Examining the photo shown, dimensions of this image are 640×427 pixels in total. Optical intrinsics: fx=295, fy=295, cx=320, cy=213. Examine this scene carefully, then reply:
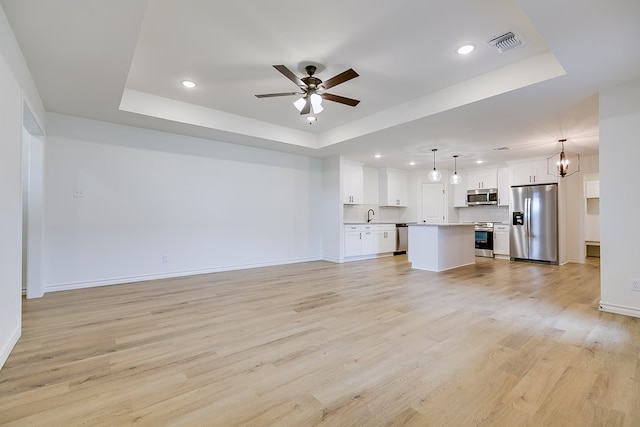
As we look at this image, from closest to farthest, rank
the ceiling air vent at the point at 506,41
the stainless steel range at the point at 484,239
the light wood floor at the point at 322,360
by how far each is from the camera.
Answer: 1. the light wood floor at the point at 322,360
2. the ceiling air vent at the point at 506,41
3. the stainless steel range at the point at 484,239

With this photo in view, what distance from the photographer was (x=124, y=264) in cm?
468

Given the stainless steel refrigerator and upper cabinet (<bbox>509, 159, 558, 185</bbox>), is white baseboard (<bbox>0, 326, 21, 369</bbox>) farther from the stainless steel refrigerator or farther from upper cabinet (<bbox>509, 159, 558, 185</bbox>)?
upper cabinet (<bbox>509, 159, 558, 185</bbox>)

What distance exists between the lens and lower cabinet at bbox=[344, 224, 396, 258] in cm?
697

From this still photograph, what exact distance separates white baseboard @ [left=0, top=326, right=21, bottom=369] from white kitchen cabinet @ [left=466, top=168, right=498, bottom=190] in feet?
30.4

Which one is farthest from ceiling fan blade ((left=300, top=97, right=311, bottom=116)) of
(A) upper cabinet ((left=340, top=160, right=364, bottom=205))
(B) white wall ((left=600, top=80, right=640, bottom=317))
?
(A) upper cabinet ((left=340, top=160, right=364, bottom=205))

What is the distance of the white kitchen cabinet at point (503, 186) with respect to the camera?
7773mm

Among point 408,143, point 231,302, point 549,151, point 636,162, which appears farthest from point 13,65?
point 549,151

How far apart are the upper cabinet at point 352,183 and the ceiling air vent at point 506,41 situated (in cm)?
435

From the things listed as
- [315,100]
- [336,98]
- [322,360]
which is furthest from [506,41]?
[322,360]

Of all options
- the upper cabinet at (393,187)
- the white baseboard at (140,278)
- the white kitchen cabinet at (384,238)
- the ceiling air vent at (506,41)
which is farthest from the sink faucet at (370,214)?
the ceiling air vent at (506,41)

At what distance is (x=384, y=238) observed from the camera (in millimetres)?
7820

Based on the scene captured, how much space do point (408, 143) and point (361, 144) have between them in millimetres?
899

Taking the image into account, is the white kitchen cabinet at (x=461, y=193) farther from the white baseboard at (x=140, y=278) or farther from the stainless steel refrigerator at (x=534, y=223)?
the white baseboard at (x=140, y=278)

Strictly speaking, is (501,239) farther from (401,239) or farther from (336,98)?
(336,98)
